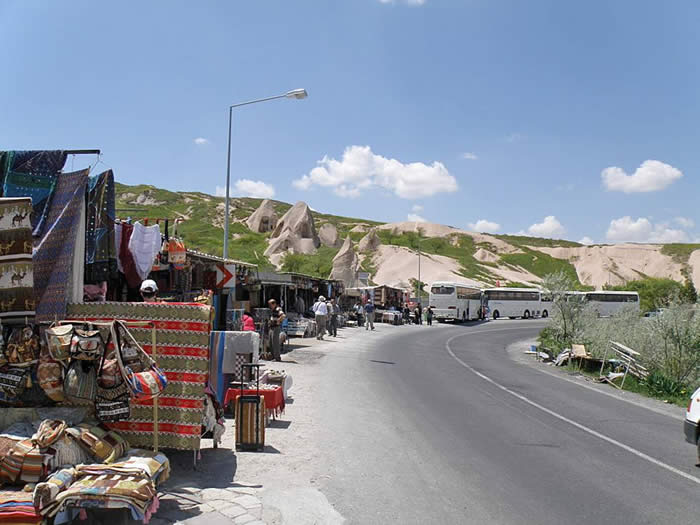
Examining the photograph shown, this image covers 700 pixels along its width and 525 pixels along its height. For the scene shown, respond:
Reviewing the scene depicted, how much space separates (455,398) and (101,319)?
8125mm

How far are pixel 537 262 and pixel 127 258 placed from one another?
129m

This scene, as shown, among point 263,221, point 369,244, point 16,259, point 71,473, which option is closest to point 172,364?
point 71,473

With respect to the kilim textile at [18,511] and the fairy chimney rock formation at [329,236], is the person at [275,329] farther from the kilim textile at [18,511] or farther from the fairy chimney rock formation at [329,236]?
the fairy chimney rock formation at [329,236]

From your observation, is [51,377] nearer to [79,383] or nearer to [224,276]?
[79,383]

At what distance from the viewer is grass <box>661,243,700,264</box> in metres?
132

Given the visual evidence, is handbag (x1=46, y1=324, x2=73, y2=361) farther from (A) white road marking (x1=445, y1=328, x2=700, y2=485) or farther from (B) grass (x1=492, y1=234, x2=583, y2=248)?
(B) grass (x1=492, y1=234, x2=583, y2=248)

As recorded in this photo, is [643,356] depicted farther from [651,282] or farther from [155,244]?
[651,282]

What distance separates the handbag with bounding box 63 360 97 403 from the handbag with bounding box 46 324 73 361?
0.14m

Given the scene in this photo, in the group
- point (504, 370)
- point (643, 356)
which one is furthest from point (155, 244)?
point (643, 356)

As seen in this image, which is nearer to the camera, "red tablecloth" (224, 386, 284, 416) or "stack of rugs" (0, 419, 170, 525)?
"stack of rugs" (0, 419, 170, 525)

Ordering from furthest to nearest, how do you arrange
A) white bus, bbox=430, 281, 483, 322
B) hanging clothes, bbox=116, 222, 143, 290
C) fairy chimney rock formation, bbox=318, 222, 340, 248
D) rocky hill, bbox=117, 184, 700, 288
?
1. fairy chimney rock formation, bbox=318, 222, 340, 248
2. rocky hill, bbox=117, 184, 700, 288
3. white bus, bbox=430, 281, 483, 322
4. hanging clothes, bbox=116, 222, 143, 290

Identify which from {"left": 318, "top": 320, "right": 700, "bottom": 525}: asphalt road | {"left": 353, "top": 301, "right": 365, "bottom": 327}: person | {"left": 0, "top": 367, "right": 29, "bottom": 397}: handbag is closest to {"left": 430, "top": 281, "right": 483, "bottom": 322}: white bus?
{"left": 353, "top": 301, "right": 365, "bottom": 327}: person

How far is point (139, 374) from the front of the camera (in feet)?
17.7

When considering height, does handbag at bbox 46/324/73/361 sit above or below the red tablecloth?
above
